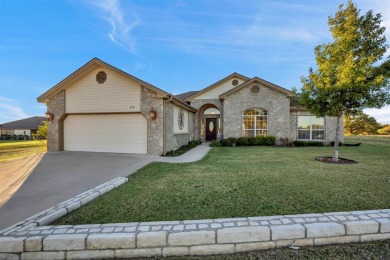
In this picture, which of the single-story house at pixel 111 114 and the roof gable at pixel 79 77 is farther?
the single-story house at pixel 111 114

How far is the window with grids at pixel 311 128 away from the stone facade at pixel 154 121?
1251 cm

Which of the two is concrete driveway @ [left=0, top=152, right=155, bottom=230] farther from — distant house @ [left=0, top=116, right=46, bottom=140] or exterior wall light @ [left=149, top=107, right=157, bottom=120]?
distant house @ [left=0, top=116, right=46, bottom=140]

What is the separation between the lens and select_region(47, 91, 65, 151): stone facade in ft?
38.1

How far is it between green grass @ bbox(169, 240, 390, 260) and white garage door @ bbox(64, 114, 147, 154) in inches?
351

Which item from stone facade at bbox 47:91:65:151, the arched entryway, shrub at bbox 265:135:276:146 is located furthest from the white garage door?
shrub at bbox 265:135:276:146

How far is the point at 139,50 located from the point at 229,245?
18.2 meters

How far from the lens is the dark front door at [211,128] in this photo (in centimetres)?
1925

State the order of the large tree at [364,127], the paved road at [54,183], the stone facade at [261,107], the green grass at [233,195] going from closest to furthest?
the green grass at [233,195]
the paved road at [54,183]
the stone facade at [261,107]
the large tree at [364,127]

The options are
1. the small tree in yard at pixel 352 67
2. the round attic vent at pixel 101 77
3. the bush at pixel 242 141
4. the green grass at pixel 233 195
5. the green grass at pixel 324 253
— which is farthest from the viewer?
the bush at pixel 242 141

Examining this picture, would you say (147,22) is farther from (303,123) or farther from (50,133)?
(303,123)

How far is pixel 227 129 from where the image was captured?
1622 cm

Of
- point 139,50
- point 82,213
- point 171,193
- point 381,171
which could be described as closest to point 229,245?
point 171,193

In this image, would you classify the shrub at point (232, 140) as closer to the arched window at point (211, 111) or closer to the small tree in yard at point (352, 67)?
the arched window at point (211, 111)

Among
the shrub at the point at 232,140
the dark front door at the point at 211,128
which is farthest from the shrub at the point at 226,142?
the dark front door at the point at 211,128
